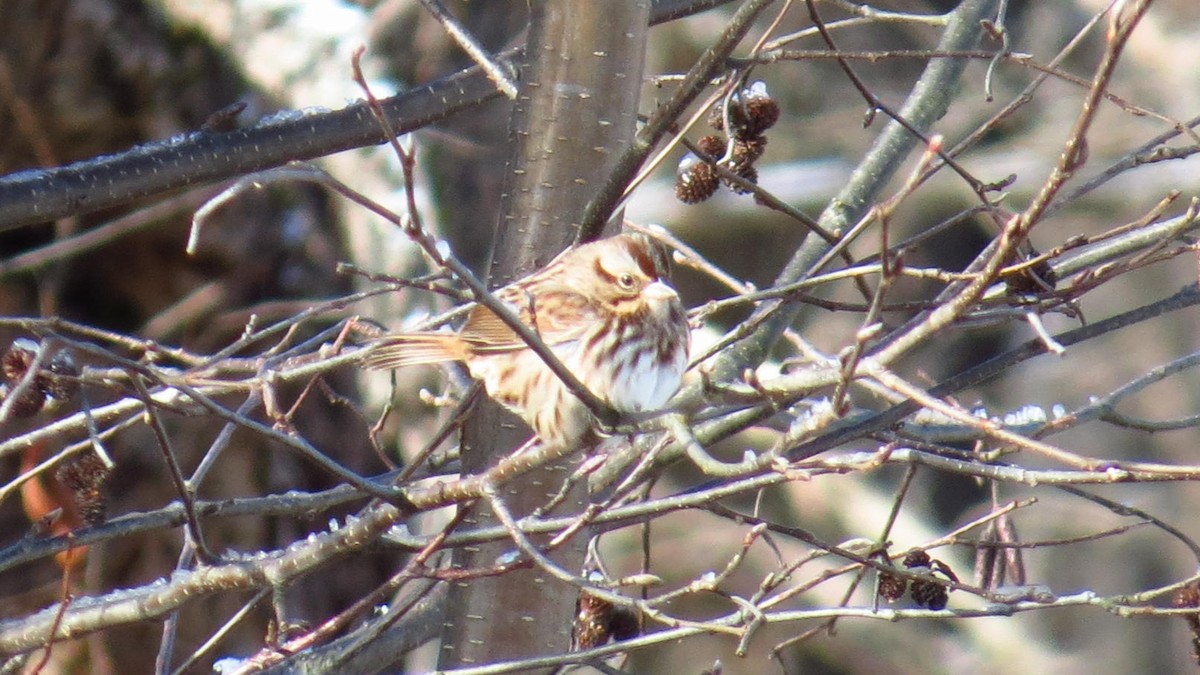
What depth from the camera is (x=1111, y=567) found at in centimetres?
1170

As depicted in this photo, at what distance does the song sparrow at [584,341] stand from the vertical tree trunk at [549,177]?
99mm

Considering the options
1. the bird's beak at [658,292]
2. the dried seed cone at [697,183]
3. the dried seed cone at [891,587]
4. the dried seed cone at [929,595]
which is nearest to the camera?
the dried seed cone at [929,595]

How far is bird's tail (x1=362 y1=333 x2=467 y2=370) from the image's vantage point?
303 centimetres

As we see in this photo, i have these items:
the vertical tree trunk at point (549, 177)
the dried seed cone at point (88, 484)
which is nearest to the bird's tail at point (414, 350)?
the vertical tree trunk at point (549, 177)

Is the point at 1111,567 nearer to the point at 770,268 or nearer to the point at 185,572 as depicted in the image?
the point at 770,268

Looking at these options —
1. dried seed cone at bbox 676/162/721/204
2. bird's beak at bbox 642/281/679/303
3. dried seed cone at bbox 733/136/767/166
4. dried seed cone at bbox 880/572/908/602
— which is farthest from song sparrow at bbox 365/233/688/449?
dried seed cone at bbox 880/572/908/602

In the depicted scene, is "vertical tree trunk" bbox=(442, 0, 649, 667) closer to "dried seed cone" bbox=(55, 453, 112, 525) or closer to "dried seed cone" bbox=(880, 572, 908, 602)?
"dried seed cone" bbox=(880, 572, 908, 602)

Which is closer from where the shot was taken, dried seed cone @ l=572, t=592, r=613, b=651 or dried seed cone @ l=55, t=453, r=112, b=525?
dried seed cone @ l=55, t=453, r=112, b=525

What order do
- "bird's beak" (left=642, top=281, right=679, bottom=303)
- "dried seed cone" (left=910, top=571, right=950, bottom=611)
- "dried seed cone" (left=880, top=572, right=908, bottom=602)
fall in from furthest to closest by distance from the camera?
"bird's beak" (left=642, top=281, right=679, bottom=303) < "dried seed cone" (left=880, top=572, right=908, bottom=602) < "dried seed cone" (left=910, top=571, right=950, bottom=611)

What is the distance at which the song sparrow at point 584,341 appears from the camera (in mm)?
2918

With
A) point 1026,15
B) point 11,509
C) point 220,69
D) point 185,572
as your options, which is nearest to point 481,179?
point 220,69

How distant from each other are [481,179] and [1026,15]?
6.08 metres

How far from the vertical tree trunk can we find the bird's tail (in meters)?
0.20

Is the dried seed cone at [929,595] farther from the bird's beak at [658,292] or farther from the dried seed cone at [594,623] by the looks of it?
the bird's beak at [658,292]
